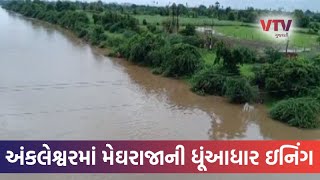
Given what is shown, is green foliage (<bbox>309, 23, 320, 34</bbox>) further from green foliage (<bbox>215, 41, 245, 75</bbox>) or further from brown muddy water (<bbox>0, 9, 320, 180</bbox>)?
green foliage (<bbox>215, 41, 245, 75</bbox>)

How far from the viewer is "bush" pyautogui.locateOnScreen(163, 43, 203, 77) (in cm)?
2083

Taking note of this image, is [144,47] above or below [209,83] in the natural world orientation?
above

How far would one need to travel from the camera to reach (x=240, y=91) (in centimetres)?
1698

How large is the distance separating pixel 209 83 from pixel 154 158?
10.1 metres

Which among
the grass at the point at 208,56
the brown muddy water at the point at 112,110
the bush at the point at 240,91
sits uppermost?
the grass at the point at 208,56

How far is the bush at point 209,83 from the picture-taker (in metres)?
18.3

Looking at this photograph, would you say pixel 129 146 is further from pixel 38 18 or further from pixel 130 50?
pixel 38 18

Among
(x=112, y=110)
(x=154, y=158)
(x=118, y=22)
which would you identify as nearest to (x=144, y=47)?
(x=112, y=110)

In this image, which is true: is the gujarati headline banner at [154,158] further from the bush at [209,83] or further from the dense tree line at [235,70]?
the bush at [209,83]

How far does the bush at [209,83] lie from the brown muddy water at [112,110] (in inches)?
18.7

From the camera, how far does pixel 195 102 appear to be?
1783 cm

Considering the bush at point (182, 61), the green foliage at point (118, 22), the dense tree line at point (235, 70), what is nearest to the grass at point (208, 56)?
the dense tree line at point (235, 70)

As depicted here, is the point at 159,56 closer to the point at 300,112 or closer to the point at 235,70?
the point at 235,70

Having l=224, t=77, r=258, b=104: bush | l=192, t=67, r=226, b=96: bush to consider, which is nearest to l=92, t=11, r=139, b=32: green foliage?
l=192, t=67, r=226, b=96: bush
